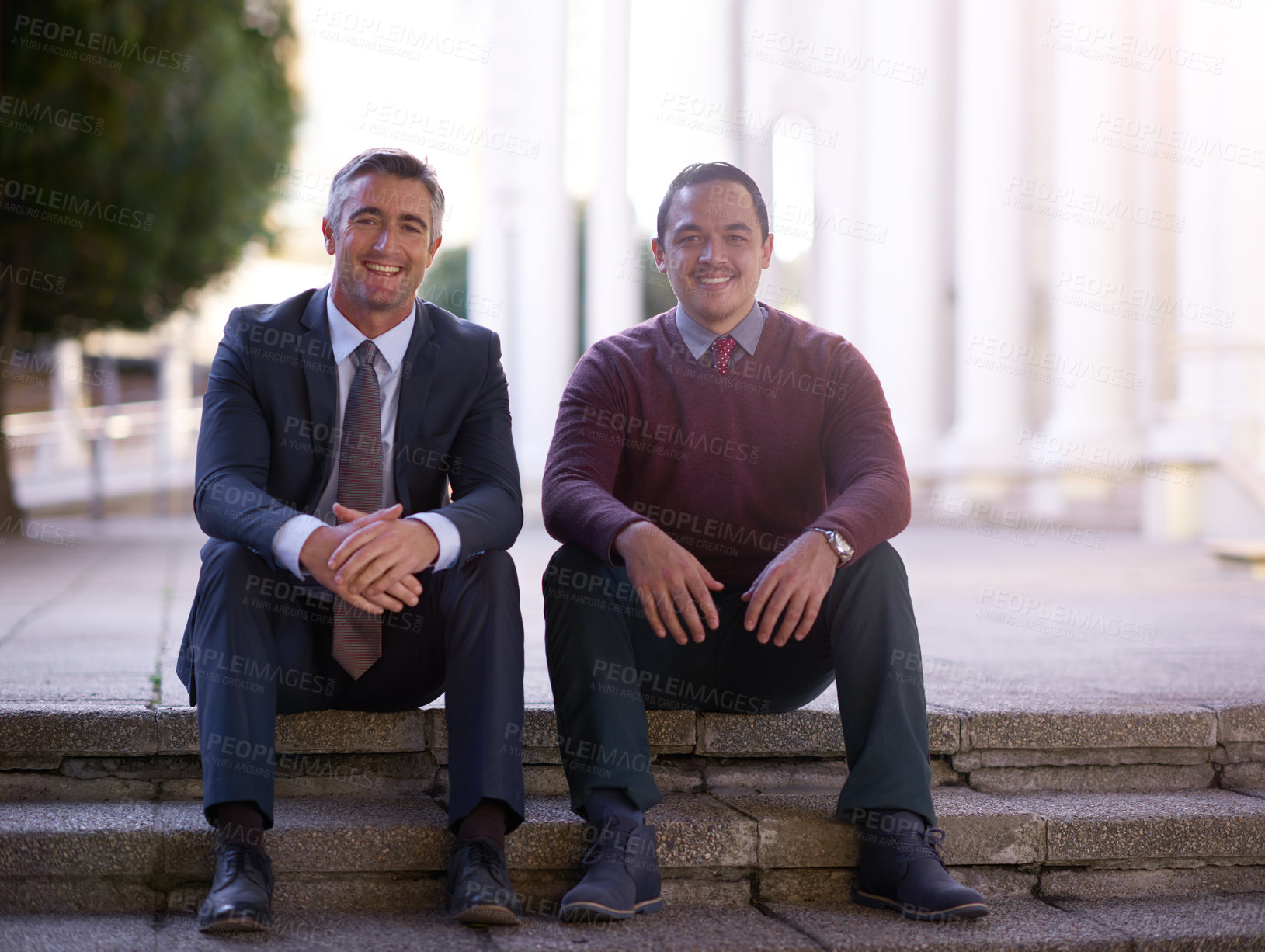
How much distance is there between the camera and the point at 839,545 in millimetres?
2467

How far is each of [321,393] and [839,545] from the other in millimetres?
1177

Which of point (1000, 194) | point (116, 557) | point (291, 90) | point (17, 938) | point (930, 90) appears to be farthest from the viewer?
point (291, 90)

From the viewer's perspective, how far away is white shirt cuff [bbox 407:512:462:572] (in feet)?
7.86

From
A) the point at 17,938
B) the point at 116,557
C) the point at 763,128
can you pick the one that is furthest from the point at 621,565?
the point at 763,128

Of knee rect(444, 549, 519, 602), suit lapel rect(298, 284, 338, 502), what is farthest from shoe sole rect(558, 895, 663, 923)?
suit lapel rect(298, 284, 338, 502)

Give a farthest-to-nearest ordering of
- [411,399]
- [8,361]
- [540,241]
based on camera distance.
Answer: [540,241] < [8,361] < [411,399]

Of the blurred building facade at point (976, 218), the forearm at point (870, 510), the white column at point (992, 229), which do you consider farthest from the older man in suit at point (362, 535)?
the white column at point (992, 229)

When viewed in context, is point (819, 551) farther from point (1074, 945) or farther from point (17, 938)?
point (17, 938)

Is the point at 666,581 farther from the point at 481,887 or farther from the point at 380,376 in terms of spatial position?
the point at 380,376

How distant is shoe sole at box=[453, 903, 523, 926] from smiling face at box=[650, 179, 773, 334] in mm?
1447

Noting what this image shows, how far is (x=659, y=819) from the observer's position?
8.32 feet

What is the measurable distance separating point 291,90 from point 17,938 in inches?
572

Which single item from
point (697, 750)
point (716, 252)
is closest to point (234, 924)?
point (697, 750)

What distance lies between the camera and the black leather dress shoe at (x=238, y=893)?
2.14m
